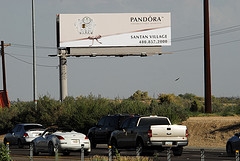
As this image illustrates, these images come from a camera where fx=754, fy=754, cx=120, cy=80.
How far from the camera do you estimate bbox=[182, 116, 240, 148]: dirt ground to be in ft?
158

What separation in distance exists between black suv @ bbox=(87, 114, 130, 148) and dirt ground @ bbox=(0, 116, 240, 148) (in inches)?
292

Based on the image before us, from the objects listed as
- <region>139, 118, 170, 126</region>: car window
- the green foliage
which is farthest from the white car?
the green foliage

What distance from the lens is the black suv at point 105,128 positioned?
41.1 metres

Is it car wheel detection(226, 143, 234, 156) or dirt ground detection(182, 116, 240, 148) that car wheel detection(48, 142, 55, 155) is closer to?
car wheel detection(226, 143, 234, 156)

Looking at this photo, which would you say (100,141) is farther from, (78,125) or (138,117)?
(78,125)

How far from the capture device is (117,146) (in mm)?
36250

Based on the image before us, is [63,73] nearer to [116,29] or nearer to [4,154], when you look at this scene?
[116,29]

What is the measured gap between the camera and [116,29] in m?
81.2

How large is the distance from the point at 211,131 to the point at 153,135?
56.1 ft

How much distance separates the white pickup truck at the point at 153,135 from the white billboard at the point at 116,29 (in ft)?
146

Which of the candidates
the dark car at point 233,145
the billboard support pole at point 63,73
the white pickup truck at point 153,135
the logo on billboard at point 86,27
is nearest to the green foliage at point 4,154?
the white pickup truck at point 153,135

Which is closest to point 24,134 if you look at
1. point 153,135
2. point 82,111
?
point 82,111

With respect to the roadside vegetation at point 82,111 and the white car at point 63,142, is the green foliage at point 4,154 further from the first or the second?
the roadside vegetation at point 82,111

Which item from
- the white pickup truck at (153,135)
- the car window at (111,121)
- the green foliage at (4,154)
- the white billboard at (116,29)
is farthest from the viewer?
the white billboard at (116,29)
